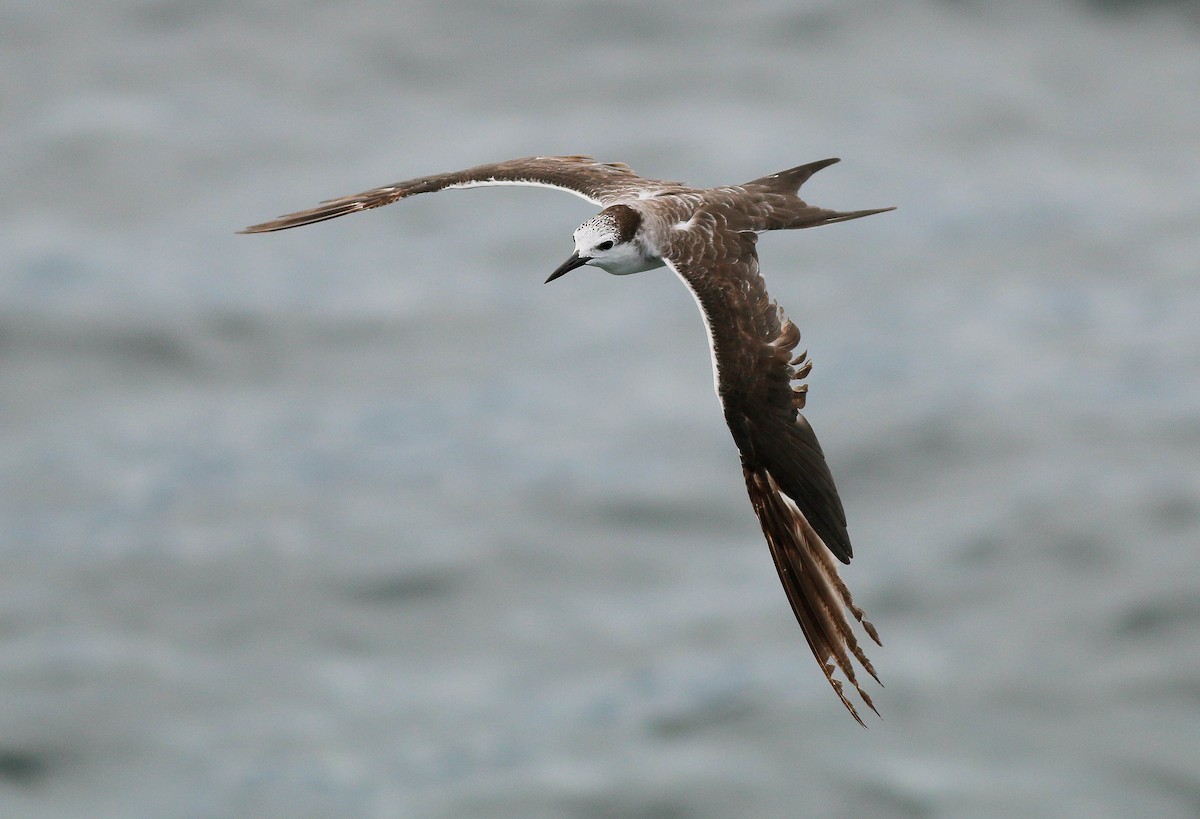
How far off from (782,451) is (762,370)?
0.72 meters

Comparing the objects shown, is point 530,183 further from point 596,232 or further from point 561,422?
point 561,422

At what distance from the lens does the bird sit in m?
15.9

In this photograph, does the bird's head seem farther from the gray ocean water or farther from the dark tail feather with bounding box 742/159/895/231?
the gray ocean water

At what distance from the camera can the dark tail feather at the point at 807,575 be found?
15789 mm

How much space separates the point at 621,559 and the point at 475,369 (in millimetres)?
7297

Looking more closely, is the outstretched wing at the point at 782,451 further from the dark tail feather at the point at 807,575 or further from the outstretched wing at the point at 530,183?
the outstretched wing at the point at 530,183

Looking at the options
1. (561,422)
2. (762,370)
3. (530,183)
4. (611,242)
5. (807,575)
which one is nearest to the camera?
(762,370)

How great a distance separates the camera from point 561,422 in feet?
137

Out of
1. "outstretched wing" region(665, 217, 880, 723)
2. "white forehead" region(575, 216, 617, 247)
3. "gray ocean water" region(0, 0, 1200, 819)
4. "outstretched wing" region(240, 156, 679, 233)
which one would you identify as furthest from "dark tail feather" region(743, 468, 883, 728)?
"gray ocean water" region(0, 0, 1200, 819)

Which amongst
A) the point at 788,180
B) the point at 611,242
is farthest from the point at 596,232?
the point at 788,180

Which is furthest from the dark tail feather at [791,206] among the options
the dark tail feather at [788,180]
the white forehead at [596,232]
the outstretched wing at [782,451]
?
the white forehead at [596,232]

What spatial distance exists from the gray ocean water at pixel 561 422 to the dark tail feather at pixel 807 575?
15640mm

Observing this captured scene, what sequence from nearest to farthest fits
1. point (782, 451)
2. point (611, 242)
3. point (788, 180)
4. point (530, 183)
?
point (782, 451) → point (611, 242) → point (788, 180) → point (530, 183)

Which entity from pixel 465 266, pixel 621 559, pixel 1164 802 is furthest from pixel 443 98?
pixel 1164 802
